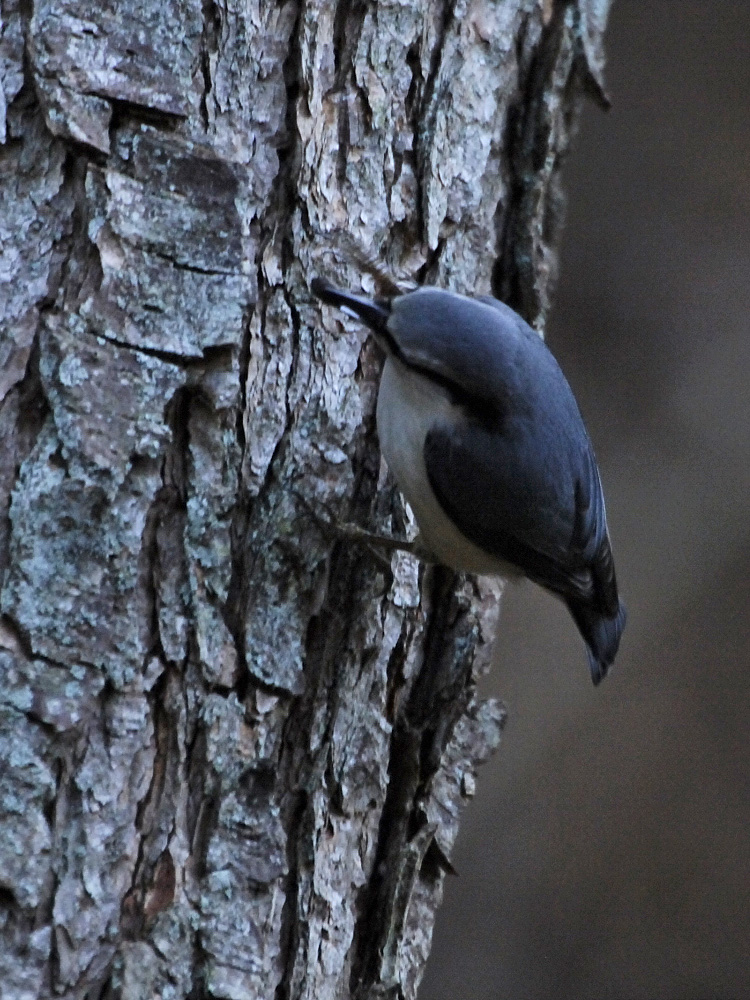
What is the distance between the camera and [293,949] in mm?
1782

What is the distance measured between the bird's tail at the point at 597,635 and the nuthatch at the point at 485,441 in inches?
1.9

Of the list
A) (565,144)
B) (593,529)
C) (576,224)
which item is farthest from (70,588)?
(576,224)

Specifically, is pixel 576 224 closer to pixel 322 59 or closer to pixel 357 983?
pixel 322 59

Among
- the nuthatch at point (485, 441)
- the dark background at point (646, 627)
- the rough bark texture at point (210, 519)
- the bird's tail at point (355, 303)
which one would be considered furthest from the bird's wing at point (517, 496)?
the dark background at point (646, 627)

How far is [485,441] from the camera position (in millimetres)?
2170

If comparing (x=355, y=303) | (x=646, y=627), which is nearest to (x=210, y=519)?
(x=355, y=303)

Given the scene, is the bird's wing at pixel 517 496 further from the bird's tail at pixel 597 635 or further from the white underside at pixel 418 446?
the bird's tail at pixel 597 635

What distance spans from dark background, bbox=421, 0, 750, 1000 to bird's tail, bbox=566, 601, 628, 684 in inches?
41.2

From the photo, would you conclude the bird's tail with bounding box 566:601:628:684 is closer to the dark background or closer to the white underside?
the white underside

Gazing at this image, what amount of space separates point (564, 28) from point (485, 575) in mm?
1039

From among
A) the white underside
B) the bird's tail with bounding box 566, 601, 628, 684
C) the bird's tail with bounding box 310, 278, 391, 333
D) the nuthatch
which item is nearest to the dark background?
the bird's tail with bounding box 566, 601, 628, 684

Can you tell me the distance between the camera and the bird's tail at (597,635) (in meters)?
2.43

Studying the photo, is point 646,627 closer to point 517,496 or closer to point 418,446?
point 517,496

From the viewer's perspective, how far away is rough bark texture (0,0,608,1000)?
163 cm
